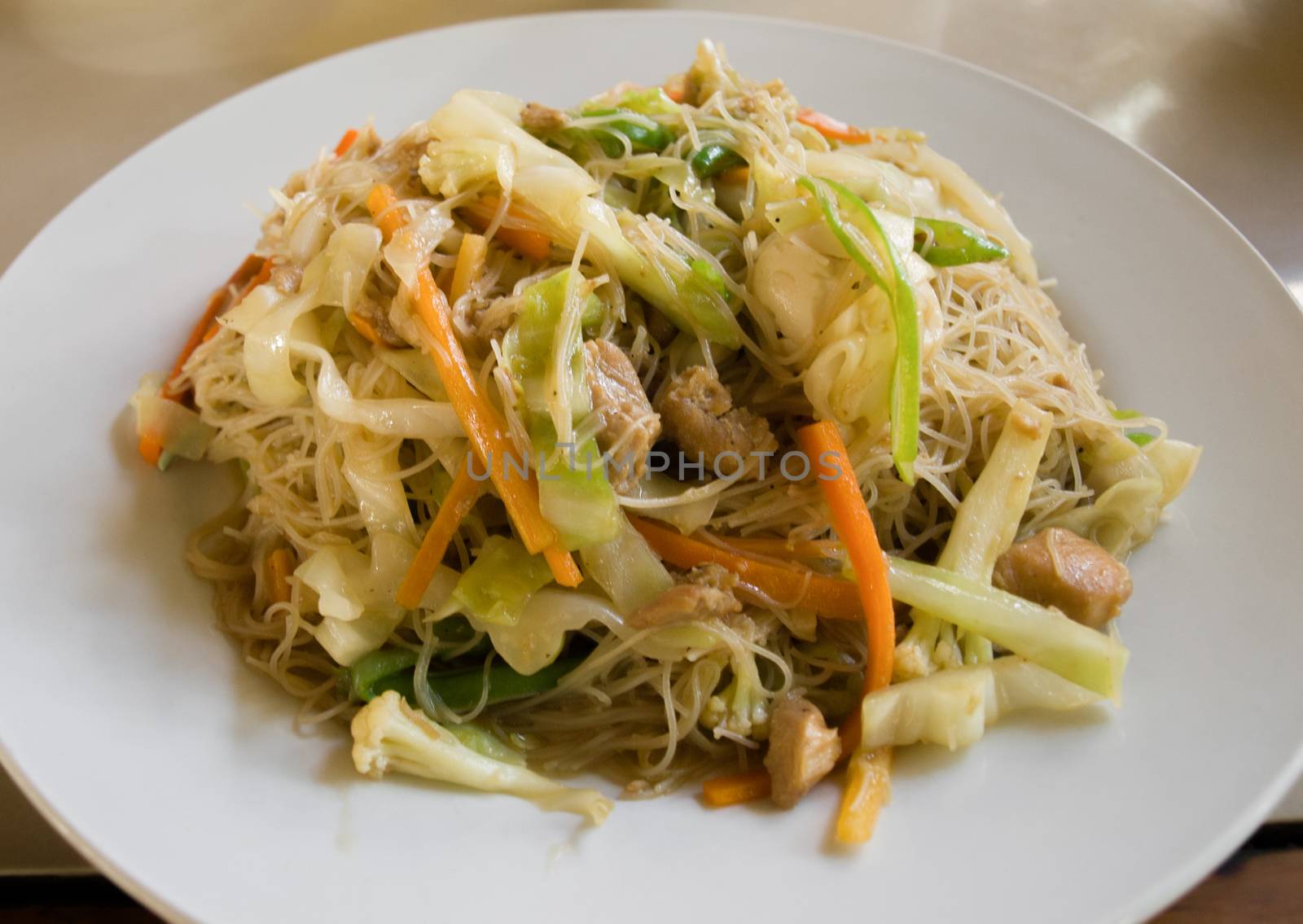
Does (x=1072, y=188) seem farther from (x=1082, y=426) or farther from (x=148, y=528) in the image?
(x=148, y=528)

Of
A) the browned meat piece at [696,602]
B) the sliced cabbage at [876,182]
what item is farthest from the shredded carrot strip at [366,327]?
the sliced cabbage at [876,182]

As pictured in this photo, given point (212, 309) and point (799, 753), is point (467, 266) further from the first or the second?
point (799, 753)

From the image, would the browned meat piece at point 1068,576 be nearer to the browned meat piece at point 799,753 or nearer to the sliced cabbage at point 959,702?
the sliced cabbage at point 959,702

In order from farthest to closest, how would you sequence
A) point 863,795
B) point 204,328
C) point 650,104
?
point 204,328, point 650,104, point 863,795

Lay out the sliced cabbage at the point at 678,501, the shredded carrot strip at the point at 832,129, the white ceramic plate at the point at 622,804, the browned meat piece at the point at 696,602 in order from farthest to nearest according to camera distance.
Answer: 1. the shredded carrot strip at the point at 832,129
2. the sliced cabbage at the point at 678,501
3. the browned meat piece at the point at 696,602
4. the white ceramic plate at the point at 622,804

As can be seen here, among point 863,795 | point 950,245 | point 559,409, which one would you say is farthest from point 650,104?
point 863,795
